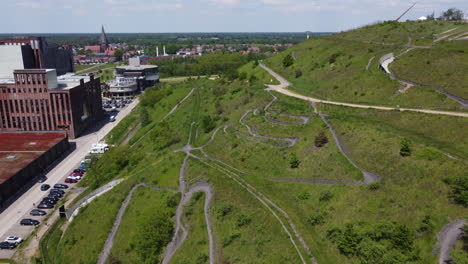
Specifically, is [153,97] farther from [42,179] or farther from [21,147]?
[42,179]

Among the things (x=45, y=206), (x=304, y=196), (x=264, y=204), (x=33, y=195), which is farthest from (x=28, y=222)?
(x=304, y=196)

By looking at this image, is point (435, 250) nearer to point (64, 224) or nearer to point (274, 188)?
point (274, 188)

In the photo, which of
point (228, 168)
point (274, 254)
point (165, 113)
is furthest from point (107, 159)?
point (274, 254)

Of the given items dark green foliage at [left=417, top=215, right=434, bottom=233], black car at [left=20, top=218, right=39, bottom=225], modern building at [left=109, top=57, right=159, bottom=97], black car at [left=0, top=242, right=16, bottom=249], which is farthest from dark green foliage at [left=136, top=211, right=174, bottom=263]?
modern building at [left=109, top=57, right=159, bottom=97]

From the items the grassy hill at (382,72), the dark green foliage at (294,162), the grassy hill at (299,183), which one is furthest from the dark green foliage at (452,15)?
the dark green foliage at (294,162)

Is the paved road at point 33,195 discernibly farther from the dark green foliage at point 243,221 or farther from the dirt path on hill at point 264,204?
the dark green foliage at point 243,221
